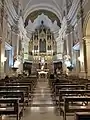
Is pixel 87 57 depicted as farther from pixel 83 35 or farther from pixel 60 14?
pixel 60 14

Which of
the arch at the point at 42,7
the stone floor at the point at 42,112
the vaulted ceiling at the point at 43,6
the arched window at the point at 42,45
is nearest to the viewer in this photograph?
the stone floor at the point at 42,112

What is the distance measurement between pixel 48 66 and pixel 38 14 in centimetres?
820

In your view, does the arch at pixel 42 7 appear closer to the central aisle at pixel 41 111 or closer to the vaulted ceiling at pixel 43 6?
the vaulted ceiling at pixel 43 6

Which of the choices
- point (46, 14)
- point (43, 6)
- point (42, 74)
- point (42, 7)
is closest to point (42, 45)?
point (46, 14)

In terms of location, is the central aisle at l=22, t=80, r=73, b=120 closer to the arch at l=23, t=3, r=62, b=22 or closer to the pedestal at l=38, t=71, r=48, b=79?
the pedestal at l=38, t=71, r=48, b=79

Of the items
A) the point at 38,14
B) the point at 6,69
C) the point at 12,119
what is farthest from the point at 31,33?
the point at 12,119

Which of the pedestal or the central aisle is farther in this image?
the pedestal

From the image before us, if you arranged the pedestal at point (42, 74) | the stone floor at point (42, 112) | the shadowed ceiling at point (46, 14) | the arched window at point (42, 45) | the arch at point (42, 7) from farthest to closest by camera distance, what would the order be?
the arched window at point (42, 45), the shadowed ceiling at point (46, 14), the arch at point (42, 7), the pedestal at point (42, 74), the stone floor at point (42, 112)

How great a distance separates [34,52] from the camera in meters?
31.5

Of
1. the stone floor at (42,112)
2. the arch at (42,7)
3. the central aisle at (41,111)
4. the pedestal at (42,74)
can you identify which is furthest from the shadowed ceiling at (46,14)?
the stone floor at (42,112)

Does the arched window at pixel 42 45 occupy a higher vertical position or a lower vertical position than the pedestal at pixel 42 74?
higher

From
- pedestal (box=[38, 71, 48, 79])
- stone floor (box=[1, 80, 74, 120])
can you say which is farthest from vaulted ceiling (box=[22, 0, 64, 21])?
stone floor (box=[1, 80, 74, 120])

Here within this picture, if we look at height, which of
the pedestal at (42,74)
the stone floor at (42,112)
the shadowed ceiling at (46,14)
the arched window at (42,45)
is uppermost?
the shadowed ceiling at (46,14)

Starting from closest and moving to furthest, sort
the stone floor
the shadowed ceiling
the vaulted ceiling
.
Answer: the stone floor < the vaulted ceiling < the shadowed ceiling
